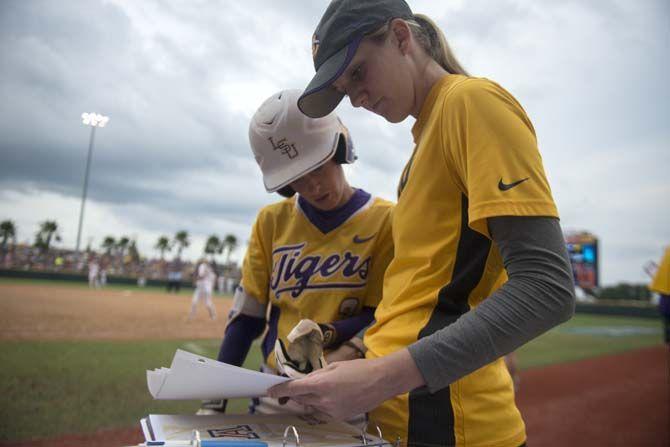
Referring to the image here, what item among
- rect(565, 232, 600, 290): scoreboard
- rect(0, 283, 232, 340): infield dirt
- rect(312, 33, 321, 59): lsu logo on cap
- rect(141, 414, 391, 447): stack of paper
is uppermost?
rect(565, 232, 600, 290): scoreboard

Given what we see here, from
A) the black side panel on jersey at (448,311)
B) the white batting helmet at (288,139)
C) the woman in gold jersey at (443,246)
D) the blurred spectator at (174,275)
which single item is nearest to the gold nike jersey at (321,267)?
the white batting helmet at (288,139)

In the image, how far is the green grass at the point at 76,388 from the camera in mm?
3051

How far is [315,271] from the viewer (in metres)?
1.26

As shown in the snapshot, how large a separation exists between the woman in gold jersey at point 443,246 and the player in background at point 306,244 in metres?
0.25

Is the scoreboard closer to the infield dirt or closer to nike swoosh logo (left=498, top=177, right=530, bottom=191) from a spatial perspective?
the infield dirt

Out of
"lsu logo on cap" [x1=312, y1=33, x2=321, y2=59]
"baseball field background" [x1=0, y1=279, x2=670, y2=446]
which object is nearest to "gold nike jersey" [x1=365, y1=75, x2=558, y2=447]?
"lsu logo on cap" [x1=312, y1=33, x2=321, y2=59]

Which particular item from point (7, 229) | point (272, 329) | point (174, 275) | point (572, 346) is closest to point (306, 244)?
point (272, 329)

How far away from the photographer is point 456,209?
0.80 meters

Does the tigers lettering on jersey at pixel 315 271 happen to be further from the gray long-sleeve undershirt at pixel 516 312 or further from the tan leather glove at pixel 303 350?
the gray long-sleeve undershirt at pixel 516 312

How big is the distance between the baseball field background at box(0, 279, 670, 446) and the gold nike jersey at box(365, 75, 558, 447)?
828 millimetres

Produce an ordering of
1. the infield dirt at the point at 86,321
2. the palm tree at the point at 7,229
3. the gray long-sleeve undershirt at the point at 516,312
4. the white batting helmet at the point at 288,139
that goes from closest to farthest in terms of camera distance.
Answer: the gray long-sleeve undershirt at the point at 516,312, the white batting helmet at the point at 288,139, the palm tree at the point at 7,229, the infield dirt at the point at 86,321

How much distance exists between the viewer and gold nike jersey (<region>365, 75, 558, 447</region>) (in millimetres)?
687

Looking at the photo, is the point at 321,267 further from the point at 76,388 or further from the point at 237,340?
the point at 76,388

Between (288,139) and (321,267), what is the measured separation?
362 mm
